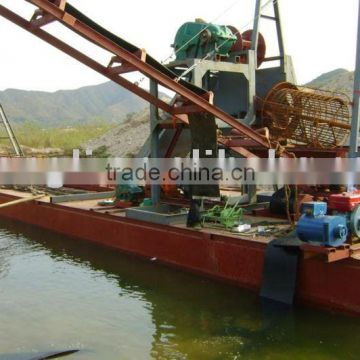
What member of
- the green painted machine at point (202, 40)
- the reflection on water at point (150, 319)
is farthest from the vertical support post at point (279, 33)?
the reflection on water at point (150, 319)

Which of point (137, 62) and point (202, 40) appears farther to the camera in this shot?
point (202, 40)

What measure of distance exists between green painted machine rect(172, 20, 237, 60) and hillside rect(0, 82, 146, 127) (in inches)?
3205

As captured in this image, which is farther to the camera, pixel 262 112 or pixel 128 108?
pixel 128 108

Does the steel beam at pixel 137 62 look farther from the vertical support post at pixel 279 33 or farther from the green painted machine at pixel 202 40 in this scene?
the vertical support post at pixel 279 33

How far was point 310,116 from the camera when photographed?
29.0 feet

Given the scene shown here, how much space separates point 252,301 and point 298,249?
99cm

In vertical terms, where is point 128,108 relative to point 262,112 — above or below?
above

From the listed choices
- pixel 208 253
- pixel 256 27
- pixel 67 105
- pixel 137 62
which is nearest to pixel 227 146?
pixel 208 253

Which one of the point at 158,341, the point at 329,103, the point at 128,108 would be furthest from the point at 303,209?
the point at 128,108

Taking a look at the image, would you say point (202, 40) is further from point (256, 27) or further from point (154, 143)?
point (154, 143)

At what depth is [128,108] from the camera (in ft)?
348

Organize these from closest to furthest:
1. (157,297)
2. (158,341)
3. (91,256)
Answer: (158,341) < (157,297) < (91,256)

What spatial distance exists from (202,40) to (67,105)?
101m

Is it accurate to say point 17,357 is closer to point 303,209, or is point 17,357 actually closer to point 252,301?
point 252,301
